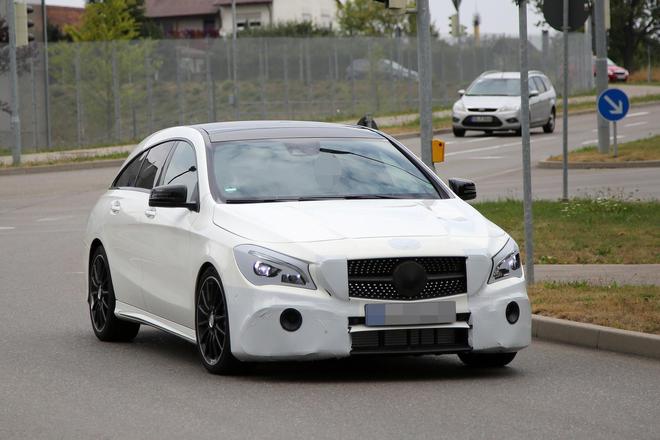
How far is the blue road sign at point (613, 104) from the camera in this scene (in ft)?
77.9

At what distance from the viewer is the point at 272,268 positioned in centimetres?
898

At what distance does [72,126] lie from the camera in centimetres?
4478

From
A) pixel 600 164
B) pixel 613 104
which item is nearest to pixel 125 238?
pixel 613 104

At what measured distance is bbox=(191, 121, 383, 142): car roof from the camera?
10555mm

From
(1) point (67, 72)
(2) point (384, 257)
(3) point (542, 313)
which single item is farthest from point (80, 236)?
Answer: (1) point (67, 72)

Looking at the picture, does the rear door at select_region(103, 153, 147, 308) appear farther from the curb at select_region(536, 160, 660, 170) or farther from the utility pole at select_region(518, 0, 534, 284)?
the curb at select_region(536, 160, 660, 170)

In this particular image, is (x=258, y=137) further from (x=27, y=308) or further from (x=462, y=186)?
(x=27, y=308)

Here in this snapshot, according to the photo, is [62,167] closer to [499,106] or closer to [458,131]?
[458,131]

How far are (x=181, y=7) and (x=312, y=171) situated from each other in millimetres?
104162

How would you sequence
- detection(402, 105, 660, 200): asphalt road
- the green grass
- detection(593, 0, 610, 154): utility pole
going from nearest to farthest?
the green grass → detection(402, 105, 660, 200): asphalt road → detection(593, 0, 610, 154): utility pole

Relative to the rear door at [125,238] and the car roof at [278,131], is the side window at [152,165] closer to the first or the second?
the rear door at [125,238]

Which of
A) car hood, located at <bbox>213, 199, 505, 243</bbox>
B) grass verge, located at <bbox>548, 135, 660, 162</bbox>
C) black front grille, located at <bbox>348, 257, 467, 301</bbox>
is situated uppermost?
car hood, located at <bbox>213, 199, 505, 243</bbox>

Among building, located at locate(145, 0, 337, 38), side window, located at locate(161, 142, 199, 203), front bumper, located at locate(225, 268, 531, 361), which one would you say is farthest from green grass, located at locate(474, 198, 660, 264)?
building, located at locate(145, 0, 337, 38)

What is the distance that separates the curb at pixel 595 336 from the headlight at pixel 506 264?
132cm
